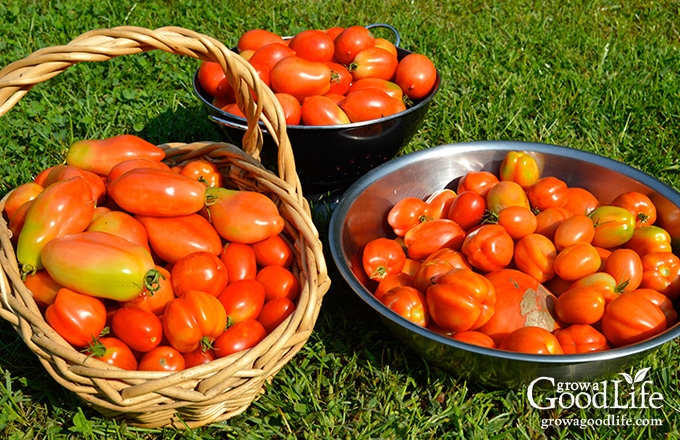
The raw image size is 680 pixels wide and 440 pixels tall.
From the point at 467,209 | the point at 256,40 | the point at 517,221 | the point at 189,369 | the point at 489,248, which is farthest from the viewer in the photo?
the point at 256,40

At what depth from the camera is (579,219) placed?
2164 mm

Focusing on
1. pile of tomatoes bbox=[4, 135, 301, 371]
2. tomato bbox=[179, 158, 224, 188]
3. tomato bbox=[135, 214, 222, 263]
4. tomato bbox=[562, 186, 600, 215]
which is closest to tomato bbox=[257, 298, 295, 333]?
pile of tomatoes bbox=[4, 135, 301, 371]

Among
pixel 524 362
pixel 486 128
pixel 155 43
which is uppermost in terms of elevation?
pixel 155 43

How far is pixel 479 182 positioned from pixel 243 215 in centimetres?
93

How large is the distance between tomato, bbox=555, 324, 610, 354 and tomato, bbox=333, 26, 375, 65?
1488 millimetres

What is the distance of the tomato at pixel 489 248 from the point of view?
2125 mm

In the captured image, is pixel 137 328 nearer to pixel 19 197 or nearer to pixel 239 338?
pixel 239 338

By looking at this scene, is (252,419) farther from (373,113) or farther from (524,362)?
(373,113)

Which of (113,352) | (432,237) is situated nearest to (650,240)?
(432,237)

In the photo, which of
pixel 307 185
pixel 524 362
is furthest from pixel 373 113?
pixel 524 362

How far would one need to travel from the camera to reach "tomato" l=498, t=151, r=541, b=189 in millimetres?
2432

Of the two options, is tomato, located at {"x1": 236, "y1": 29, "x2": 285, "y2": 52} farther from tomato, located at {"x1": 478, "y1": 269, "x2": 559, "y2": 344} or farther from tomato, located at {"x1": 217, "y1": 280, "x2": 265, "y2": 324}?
tomato, located at {"x1": 478, "y1": 269, "x2": 559, "y2": 344}

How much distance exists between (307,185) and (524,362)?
4.21 feet

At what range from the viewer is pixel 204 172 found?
2.22 meters
